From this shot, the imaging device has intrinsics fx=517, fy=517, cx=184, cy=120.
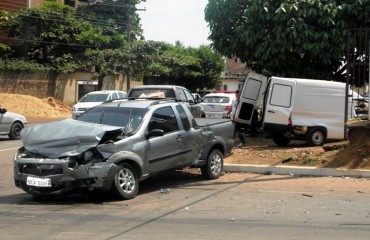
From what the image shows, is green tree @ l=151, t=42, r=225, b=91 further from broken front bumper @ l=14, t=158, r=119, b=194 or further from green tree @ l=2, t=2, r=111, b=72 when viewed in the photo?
broken front bumper @ l=14, t=158, r=119, b=194

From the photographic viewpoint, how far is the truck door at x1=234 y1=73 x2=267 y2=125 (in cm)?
1711

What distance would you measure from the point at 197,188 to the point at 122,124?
196 centimetres

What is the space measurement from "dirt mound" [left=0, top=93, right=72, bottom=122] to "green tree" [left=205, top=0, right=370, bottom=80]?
19216mm

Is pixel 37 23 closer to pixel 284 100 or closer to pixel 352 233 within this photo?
pixel 284 100

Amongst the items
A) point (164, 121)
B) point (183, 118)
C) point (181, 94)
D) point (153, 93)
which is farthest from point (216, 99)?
point (164, 121)

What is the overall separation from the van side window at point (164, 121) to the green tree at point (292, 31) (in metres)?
7.20

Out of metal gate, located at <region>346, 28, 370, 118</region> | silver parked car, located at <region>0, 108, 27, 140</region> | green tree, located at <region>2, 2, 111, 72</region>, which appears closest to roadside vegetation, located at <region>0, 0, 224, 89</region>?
green tree, located at <region>2, 2, 111, 72</region>

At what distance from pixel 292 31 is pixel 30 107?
78.8 ft

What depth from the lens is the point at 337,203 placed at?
8.62 m

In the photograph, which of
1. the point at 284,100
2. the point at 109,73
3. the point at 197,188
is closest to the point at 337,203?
the point at 197,188

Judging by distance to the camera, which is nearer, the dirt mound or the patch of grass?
the patch of grass

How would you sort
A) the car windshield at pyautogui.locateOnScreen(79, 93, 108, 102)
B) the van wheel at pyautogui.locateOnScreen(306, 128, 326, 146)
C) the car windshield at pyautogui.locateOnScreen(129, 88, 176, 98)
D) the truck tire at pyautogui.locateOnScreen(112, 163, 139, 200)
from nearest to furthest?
1. the truck tire at pyautogui.locateOnScreen(112, 163, 139, 200)
2. the van wheel at pyautogui.locateOnScreen(306, 128, 326, 146)
3. the car windshield at pyautogui.locateOnScreen(129, 88, 176, 98)
4. the car windshield at pyautogui.locateOnScreen(79, 93, 108, 102)

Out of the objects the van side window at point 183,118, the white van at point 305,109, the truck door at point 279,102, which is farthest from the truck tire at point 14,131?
the van side window at point 183,118

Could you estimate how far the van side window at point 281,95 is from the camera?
1522cm
